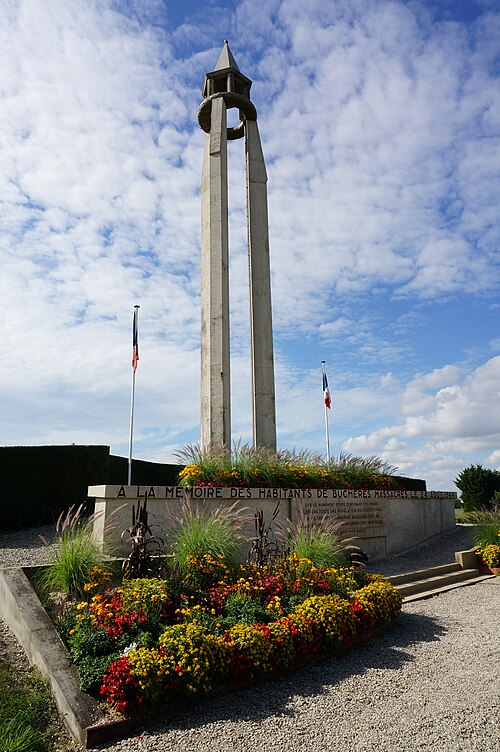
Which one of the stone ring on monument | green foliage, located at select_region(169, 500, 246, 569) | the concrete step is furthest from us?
the stone ring on monument

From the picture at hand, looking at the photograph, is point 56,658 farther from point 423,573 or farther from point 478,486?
point 478,486

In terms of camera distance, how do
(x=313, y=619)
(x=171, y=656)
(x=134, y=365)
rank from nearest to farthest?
(x=171, y=656) → (x=313, y=619) → (x=134, y=365)

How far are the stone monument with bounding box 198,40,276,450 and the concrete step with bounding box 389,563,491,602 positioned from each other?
4.79 meters

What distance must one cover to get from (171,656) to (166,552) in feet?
8.85

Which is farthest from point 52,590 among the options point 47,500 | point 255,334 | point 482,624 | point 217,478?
point 255,334

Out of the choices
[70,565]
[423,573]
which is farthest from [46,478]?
[423,573]

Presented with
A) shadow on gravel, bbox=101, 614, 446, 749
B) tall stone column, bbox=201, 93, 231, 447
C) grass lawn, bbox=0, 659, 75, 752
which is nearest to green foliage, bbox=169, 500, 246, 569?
shadow on gravel, bbox=101, 614, 446, 749

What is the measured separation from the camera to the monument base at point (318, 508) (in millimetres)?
7426

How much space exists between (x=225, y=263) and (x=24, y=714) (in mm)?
10691

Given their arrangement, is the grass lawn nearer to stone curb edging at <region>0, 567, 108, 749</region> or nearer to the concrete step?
stone curb edging at <region>0, 567, 108, 749</region>

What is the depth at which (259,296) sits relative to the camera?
14.0m

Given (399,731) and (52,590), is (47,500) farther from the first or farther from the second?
(399,731)

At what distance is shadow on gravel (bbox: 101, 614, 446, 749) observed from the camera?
4.07 m

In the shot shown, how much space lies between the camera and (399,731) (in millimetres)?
3947
